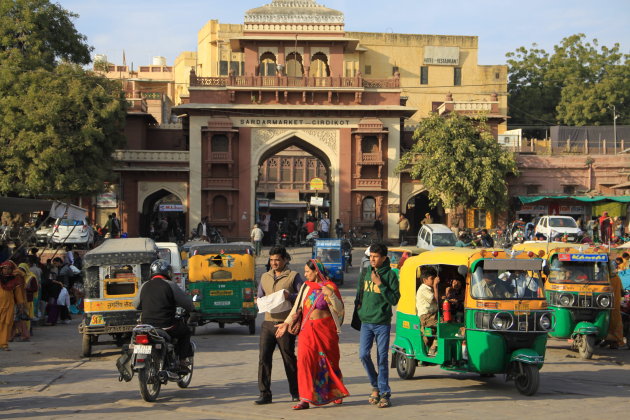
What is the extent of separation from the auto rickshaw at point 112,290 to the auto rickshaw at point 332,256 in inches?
517

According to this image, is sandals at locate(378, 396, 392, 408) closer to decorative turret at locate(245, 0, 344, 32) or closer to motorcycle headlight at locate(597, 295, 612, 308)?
motorcycle headlight at locate(597, 295, 612, 308)

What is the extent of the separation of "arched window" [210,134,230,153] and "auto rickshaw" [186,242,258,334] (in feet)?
80.8

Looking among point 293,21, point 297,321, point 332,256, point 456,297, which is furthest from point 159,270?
point 293,21

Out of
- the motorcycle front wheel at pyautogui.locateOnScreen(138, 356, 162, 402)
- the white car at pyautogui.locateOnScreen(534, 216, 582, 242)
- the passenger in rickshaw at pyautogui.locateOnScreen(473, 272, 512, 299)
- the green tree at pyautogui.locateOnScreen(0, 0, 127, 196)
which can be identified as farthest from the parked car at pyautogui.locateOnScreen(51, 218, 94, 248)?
the passenger in rickshaw at pyautogui.locateOnScreen(473, 272, 512, 299)

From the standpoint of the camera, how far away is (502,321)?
977 cm

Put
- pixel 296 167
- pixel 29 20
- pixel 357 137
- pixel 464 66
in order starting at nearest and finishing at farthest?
→ 1. pixel 29 20
2. pixel 357 137
3. pixel 464 66
4. pixel 296 167

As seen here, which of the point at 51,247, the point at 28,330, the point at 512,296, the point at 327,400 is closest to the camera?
the point at 327,400

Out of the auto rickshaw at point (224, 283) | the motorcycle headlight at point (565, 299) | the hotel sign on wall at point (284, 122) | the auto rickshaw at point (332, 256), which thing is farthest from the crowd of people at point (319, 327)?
the hotel sign on wall at point (284, 122)

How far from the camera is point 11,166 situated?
105 ft

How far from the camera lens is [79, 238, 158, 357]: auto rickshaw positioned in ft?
43.4

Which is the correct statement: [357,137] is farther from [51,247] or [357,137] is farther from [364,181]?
[51,247]

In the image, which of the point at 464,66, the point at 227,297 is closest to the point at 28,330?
the point at 227,297

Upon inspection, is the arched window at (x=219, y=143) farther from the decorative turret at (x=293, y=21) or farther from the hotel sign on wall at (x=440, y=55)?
the hotel sign on wall at (x=440, y=55)

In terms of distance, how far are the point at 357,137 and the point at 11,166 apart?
1585cm
